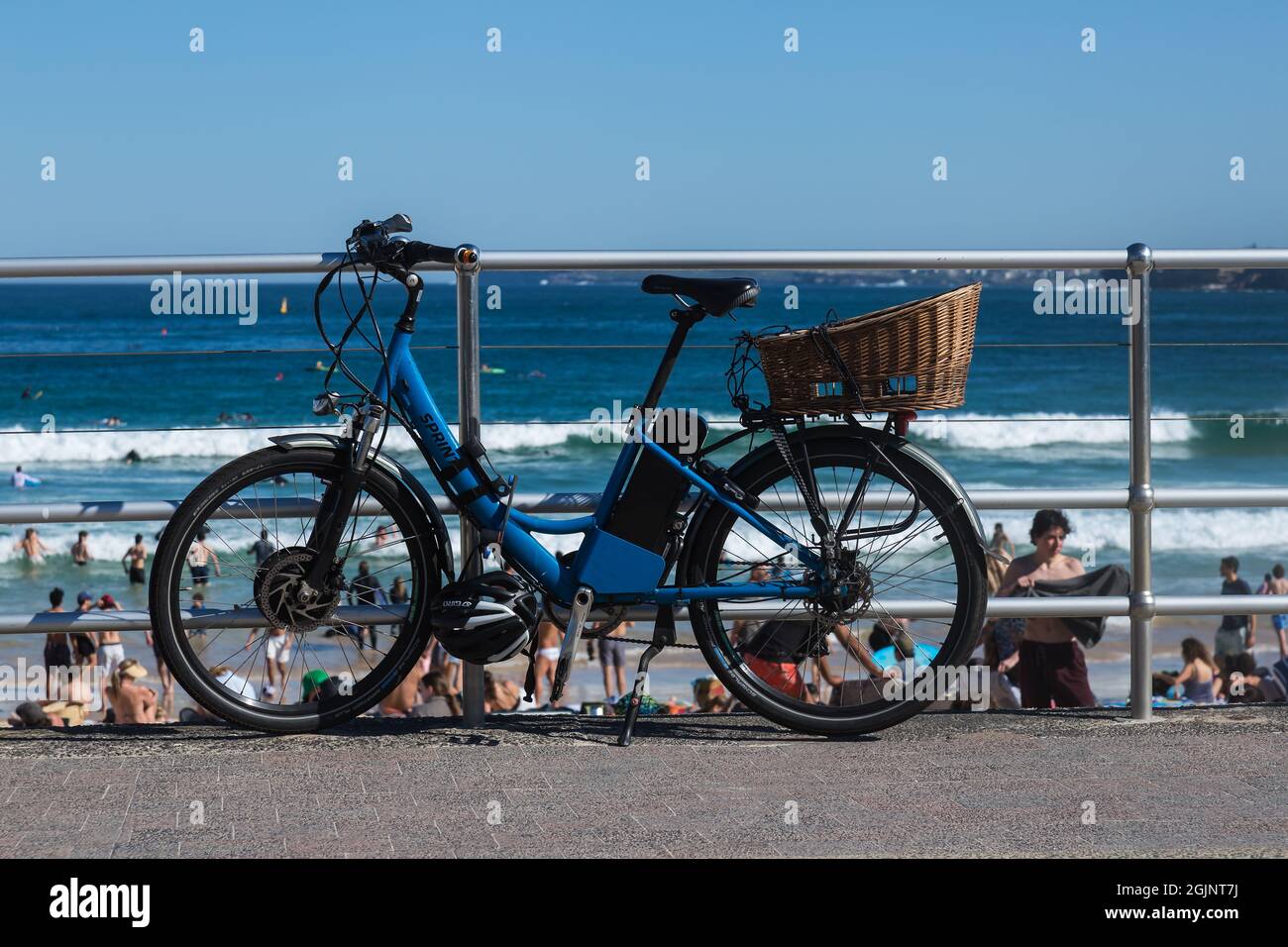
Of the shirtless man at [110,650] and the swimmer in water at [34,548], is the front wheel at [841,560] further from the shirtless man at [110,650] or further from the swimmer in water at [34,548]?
the swimmer in water at [34,548]

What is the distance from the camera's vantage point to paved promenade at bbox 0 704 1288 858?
11.7 ft

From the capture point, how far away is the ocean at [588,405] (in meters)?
23.1

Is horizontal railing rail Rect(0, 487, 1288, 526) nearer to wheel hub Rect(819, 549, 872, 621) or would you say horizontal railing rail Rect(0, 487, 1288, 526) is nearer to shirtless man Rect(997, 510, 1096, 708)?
wheel hub Rect(819, 549, 872, 621)

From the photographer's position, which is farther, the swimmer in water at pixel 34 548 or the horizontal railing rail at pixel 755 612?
the swimmer in water at pixel 34 548

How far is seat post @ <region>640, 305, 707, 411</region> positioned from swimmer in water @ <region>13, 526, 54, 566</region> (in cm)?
1745

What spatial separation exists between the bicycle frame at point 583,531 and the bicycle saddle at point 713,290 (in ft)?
1.41

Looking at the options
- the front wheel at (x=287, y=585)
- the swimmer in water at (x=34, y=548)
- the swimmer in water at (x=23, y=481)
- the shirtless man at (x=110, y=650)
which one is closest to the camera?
the front wheel at (x=287, y=585)

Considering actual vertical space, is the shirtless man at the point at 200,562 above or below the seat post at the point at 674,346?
below

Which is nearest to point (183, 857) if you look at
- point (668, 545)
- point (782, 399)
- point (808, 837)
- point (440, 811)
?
point (440, 811)

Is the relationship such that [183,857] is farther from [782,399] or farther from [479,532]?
[782,399]

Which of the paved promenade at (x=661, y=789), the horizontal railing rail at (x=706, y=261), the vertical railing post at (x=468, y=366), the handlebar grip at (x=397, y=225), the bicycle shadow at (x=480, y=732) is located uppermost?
the handlebar grip at (x=397, y=225)

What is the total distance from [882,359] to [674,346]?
1.92ft

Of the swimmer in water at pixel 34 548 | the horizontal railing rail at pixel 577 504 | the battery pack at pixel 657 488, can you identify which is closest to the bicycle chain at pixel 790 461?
the horizontal railing rail at pixel 577 504

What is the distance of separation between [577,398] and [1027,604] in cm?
3360
